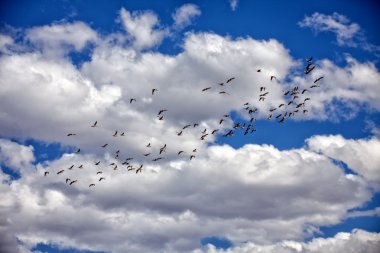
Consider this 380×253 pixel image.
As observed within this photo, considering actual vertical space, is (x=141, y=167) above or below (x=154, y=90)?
below

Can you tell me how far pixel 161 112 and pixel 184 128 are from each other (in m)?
9.97

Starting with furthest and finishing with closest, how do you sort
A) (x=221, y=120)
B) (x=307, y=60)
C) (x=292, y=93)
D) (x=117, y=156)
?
1. (x=117, y=156)
2. (x=221, y=120)
3. (x=292, y=93)
4. (x=307, y=60)

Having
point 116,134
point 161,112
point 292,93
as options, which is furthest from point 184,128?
point 292,93

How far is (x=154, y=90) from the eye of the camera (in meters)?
173

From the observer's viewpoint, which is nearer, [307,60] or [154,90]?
[307,60]

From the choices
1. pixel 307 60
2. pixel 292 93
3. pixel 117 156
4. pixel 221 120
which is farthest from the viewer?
pixel 117 156

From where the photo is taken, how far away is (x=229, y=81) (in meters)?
162

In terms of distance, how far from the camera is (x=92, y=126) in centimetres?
17850

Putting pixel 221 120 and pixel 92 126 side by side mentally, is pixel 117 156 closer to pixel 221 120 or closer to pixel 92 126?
pixel 92 126

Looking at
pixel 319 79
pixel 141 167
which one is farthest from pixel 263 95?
pixel 141 167

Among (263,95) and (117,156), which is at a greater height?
(263,95)

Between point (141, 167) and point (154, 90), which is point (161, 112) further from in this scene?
point (141, 167)

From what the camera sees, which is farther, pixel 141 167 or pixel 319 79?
pixel 141 167

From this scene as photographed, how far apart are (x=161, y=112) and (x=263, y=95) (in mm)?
32171
